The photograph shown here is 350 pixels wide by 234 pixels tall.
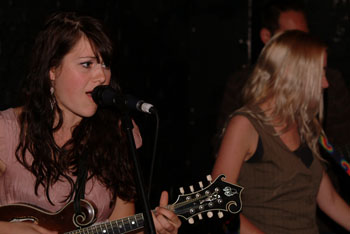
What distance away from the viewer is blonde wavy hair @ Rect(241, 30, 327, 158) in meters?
3.40

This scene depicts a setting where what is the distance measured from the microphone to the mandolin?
629 millimetres

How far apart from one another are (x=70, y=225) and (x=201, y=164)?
2.80 metres

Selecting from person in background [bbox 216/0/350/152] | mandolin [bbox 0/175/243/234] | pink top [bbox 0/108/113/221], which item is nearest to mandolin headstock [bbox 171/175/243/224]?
mandolin [bbox 0/175/243/234]

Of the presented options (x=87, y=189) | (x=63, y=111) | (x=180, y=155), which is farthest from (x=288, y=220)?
(x=180, y=155)

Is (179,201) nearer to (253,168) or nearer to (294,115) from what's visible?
(253,168)

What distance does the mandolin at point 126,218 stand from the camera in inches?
106

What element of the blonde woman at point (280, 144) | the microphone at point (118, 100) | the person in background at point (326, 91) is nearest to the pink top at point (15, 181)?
the microphone at point (118, 100)

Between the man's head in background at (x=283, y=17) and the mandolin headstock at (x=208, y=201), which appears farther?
the man's head in background at (x=283, y=17)

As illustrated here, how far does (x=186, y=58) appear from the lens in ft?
17.3

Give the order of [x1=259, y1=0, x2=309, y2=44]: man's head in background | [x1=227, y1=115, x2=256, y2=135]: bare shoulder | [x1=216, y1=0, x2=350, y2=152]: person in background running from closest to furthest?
1. [x1=227, y1=115, x2=256, y2=135]: bare shoulder
2. [x1=216, y1=0, x2=350, y2=152]: person in background
3. [x1=259, y1=0, x2=309, y2=44]: man's head in background

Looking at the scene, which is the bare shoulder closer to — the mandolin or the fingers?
the mandolin

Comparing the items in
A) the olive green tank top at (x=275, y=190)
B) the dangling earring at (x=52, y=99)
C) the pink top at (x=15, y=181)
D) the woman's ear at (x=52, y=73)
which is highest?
the woman's ear at (x=52, y=73)

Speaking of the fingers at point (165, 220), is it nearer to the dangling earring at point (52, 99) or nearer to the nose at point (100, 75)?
the nose at point (100, 75)

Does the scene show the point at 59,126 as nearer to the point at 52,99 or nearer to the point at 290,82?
the point at 52,99
